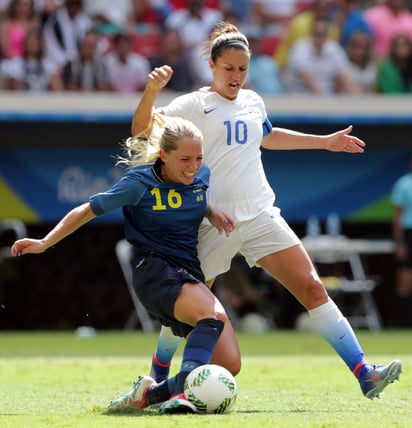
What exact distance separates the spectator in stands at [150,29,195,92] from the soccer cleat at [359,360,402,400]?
8.96 meters

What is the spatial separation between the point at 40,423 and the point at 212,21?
35.9ft

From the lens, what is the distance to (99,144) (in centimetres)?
1520

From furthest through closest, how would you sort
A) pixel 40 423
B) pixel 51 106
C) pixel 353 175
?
pixel 353 175, pixel 51 106, pixel 40 423

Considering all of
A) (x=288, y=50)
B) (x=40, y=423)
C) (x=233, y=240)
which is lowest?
(x=40, y=423)

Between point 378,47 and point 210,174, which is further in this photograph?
point 378,47

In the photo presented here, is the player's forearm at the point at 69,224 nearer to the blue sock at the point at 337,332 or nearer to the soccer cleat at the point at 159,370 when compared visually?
the soccer cleat at the point at 159,370

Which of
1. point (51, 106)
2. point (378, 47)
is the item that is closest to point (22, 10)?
point (51, 106)

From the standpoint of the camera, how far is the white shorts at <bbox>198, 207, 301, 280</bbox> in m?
6.81

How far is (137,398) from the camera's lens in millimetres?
6348

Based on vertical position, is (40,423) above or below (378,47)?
below

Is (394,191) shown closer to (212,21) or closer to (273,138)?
(212,21)

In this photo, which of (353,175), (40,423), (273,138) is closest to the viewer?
(40,423)

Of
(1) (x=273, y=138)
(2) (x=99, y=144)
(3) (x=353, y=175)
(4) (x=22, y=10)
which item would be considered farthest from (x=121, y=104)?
(1) (x=273, y=138)

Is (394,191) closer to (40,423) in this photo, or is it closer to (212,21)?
(212,21)
